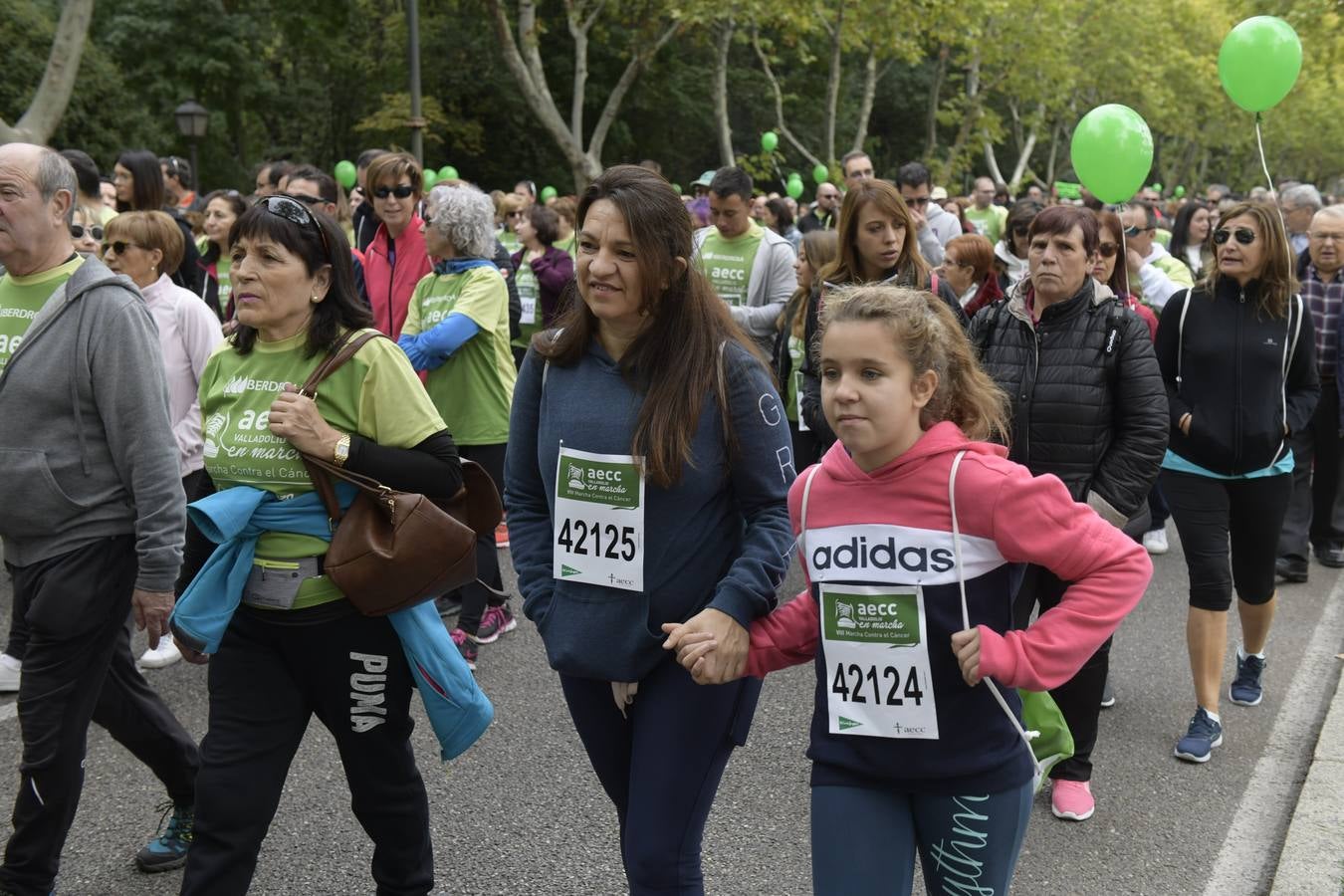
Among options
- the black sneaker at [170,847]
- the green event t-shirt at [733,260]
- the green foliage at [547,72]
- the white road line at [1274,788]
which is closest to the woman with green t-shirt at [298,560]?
the black sneaker at [170,847]

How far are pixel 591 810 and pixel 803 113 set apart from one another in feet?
131

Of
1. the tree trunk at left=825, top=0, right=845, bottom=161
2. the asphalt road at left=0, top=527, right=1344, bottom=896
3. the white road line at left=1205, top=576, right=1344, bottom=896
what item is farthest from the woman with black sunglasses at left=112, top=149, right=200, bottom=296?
the tree trunk at left=825, top=0, right=845, bottom=161

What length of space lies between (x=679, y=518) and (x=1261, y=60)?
5.51 m

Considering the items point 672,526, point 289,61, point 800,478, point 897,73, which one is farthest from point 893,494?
point 897,73

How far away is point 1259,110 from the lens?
22.2 ft

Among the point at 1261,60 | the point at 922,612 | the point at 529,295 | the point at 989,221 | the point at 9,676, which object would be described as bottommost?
the point at 9,676

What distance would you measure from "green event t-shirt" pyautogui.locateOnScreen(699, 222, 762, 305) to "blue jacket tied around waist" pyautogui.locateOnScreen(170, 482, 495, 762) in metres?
4.99

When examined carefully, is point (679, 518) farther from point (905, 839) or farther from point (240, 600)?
point (240, 600)

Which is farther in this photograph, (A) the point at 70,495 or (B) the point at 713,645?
(A) the point at 70,495

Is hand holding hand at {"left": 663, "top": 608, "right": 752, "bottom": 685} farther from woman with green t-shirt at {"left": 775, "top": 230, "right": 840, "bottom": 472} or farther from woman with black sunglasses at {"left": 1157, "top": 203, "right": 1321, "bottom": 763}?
woman with green t-shirt at {"left": 775, "top": 230, "right": 840, "bottom": 472}

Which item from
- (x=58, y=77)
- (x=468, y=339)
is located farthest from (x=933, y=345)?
(x=58, y=77)

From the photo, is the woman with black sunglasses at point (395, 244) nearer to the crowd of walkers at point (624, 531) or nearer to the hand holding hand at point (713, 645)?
the crowd of walkers at point (624, 531)

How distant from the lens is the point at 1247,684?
18.7ft

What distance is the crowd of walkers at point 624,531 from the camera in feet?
8.37
